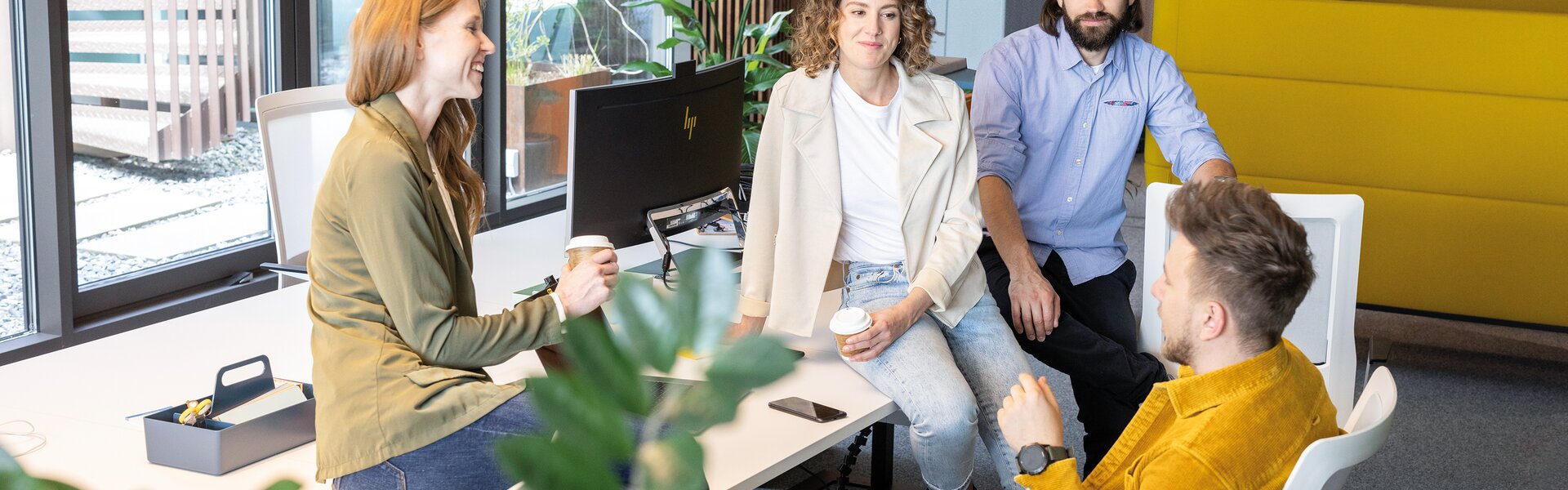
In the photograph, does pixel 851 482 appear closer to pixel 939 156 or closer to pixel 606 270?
pixel 939 156

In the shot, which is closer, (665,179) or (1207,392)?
(1207,392)

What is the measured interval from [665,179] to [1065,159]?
89 centimetres

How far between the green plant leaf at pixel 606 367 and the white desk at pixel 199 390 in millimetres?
1012

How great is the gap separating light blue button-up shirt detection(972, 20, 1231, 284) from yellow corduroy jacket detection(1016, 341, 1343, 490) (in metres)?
1.19

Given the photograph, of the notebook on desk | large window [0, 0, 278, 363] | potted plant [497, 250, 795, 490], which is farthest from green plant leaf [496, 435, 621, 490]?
large window [0, 0, 278, 363]

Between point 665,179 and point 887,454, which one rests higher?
point 665,179

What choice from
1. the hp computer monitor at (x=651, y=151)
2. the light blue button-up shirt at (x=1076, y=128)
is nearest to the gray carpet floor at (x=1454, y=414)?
the light blue button-up shirt at (x=1076, y=128)

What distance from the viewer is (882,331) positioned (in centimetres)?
218

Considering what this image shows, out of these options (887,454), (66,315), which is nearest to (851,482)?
(887,454)

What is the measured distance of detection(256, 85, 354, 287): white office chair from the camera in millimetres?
2861

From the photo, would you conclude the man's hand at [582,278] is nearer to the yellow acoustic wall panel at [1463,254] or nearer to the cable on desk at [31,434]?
the cable on desk at [31,434]

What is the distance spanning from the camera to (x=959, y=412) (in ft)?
6.98

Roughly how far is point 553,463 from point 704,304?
0.07 meters

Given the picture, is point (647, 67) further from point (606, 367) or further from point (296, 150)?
point (606, 367)
